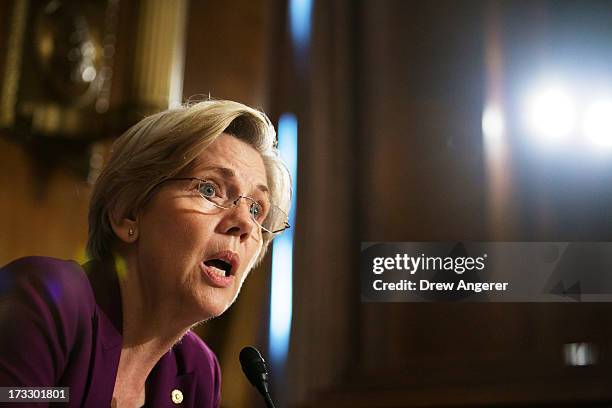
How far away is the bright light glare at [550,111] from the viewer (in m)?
1.18

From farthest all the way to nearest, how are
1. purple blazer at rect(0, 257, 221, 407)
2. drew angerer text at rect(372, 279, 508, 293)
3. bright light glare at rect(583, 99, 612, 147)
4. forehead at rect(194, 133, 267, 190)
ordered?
bright light glare at rect(583, 99, 612, 147), drew angerer text at rect(372, 279, 508, 293), forehead at rect(194, 133, 267, 190), purple blazer at rect(0, 257, 221, 407)

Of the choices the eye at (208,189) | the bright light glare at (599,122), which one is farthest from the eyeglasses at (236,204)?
the bright light glare at (599,122)

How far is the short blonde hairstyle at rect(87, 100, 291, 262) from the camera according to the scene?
0.94m

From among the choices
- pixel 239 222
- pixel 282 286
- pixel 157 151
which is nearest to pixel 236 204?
pixel 239 222

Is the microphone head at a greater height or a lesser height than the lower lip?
lesser

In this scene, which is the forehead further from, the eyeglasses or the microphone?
the microphone

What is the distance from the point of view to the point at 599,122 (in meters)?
1.17

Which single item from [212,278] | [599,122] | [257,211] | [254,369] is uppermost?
[599,122]

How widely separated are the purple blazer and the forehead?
21 cm

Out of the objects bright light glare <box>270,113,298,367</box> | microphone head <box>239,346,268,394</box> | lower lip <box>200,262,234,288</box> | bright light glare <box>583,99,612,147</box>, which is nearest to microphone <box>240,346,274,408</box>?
microphone head <box>239,346,268,394</box>

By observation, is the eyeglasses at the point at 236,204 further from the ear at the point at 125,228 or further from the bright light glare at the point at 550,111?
the bright light glare at the point at 550,111

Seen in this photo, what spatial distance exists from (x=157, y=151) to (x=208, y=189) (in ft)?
0.29

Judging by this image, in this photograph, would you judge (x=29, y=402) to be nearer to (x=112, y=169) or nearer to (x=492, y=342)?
(x=112, y=169)

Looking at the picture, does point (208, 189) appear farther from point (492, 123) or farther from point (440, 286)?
point (492, 123)
